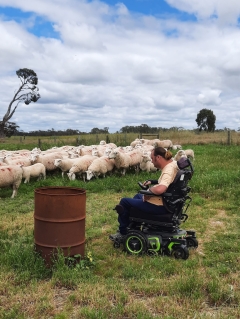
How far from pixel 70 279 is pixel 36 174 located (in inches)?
373

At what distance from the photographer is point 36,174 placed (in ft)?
45.5

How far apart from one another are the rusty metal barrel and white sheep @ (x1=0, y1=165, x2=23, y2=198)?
641 centimetres

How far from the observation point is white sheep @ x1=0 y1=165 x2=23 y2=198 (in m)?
11.4

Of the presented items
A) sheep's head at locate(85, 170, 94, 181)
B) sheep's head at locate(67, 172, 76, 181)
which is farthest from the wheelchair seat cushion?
sheep's head at locate(67, 172, 76, 181)

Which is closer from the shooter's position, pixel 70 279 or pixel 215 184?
pixel 70 279

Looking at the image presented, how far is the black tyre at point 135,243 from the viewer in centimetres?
601

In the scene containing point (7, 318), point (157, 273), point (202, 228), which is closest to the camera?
point (7, 318)

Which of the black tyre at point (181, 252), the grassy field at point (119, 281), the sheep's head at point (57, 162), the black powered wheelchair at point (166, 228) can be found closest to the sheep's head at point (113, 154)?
the sheep's head at point (57, 162)

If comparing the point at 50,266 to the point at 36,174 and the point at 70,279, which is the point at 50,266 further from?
the point at 36,174

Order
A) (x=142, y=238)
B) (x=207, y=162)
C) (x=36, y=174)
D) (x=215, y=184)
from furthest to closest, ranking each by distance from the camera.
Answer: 1. (x=207, y=162)
2. (x=36, y=174)
3. (x=215, y=184)
4. (x=142, y=238)

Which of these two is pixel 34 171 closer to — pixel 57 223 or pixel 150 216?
pixel 150 216

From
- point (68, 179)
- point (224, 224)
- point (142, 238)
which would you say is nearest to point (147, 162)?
point (68, 179)

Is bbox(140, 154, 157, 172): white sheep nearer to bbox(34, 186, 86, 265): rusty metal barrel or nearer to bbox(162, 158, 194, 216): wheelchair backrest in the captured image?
bbox(162, 158, 194, 216): wheelchair backrest

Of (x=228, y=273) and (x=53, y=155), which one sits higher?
(x=53, y=155)
